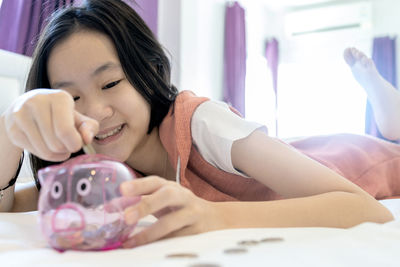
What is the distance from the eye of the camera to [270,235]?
0.54m

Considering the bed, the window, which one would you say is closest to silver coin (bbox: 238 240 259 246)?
the bed

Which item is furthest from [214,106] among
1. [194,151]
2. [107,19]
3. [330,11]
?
[330,11]

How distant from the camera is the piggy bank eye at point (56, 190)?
506 mm

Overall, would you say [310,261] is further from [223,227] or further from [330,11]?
[330,11]

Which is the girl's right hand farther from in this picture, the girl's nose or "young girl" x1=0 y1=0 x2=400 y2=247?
the girl's nose

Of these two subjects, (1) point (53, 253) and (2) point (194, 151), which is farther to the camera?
Result: (2) point (194, 151)

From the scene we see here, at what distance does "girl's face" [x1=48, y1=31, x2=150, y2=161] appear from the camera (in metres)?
0.99

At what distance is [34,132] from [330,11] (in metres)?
6.09

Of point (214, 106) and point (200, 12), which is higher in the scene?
point (200, 12)

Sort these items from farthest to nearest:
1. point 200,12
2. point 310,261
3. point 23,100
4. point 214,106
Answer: point 200,12 → point 214,106 → point 23,100 → point 310,261

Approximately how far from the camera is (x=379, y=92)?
2.04 meters

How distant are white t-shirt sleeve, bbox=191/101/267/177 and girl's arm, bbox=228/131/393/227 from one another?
0.02 meters

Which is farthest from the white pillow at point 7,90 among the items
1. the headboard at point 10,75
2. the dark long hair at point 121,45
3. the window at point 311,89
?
the window at point 311,89

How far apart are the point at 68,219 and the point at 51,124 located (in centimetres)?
15
